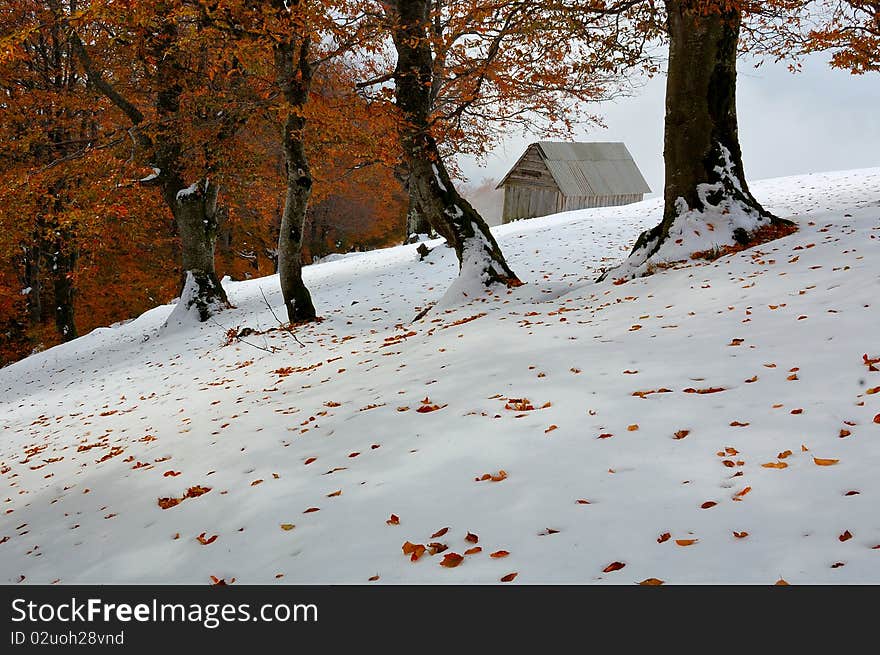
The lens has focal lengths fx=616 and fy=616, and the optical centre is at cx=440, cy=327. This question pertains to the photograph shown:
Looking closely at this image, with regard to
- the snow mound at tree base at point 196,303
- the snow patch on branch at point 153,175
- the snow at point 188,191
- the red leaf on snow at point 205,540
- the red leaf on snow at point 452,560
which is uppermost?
the snow patch on branch at point 153,175

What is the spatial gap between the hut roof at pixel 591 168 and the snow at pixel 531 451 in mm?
21107

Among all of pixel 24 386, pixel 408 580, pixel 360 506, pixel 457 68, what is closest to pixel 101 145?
pixel 24 386

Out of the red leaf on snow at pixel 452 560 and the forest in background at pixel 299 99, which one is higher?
the forest in background at pixel 299 99

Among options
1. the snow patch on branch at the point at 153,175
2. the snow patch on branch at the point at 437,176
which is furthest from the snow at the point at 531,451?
the snow patch on branch at the point at 153,175

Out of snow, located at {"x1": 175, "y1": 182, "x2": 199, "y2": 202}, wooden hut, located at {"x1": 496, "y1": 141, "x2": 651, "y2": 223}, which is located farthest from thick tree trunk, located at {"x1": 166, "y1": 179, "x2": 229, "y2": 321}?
→ wooden hut, located at {"x1": 496, "y1": 141, "x2": 651, "y2": 223}

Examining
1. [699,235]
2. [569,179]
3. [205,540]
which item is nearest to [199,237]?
[699,235]

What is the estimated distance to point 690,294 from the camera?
7496 mm

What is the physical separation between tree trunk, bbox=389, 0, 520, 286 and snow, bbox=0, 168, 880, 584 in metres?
2.12

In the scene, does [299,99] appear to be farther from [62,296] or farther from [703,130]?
[62,296]

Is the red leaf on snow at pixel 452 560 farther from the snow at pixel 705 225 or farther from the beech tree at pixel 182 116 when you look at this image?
the beech tree at pixel 182 116

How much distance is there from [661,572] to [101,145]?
1517cm

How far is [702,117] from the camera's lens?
9.56 m

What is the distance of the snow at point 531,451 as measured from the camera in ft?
9.73
